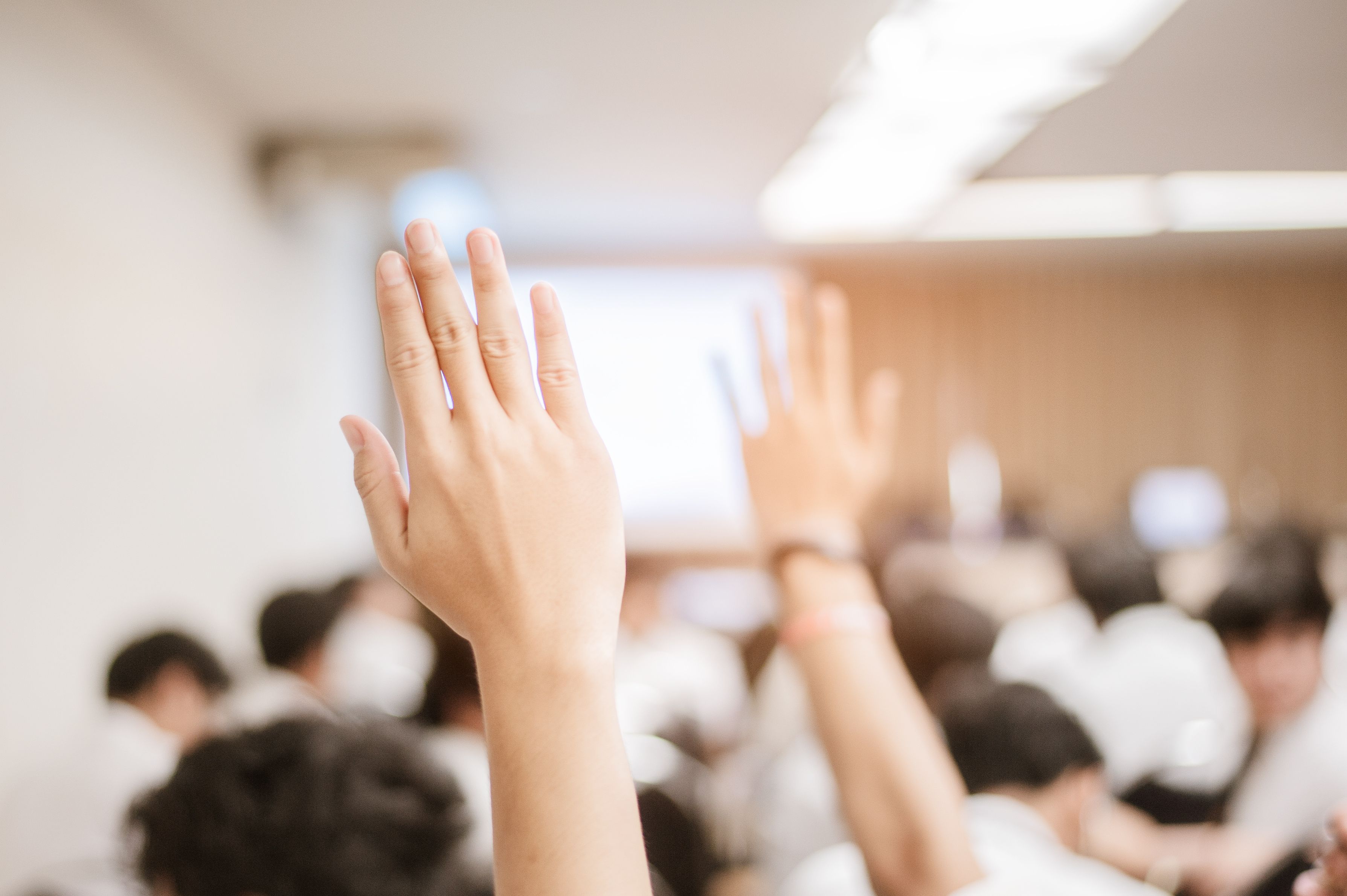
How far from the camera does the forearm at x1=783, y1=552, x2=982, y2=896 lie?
0.85 meters

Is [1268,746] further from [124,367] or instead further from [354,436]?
[124,367]

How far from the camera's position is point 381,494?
1.93ft

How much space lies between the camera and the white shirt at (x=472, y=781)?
102 centimetres

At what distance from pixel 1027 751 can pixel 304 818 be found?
3.48ft

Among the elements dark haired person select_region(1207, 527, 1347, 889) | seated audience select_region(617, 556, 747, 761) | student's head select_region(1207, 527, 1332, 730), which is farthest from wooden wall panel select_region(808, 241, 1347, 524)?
student's head select_region(1207, 527, 1332, 730)

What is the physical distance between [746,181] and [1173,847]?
12.8 feet

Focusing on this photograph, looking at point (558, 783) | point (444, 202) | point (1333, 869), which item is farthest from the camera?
point (444, 202)

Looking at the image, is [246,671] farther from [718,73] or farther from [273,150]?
[718,73]

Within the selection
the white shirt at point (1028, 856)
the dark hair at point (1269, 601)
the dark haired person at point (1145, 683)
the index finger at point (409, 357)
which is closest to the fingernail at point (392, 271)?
the index finger at point (409, 357)

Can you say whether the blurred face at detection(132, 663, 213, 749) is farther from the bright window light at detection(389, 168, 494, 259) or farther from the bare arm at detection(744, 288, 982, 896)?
the bright window light at detection(389, 168, 494, 259)

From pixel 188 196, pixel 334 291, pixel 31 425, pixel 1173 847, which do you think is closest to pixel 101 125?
pixel 188 196

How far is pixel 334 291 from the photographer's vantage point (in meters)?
5.13

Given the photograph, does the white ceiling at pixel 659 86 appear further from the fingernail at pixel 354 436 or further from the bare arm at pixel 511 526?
the fingernail at pixel 354 436

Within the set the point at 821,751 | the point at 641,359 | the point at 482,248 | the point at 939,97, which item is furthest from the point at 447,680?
the point at 641,359
